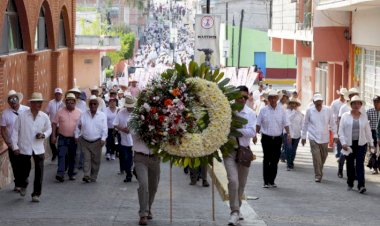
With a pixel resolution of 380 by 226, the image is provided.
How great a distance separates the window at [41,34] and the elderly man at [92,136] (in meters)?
6.58

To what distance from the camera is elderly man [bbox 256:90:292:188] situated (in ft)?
60.4

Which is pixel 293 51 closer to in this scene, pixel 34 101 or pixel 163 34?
pixel 34 101

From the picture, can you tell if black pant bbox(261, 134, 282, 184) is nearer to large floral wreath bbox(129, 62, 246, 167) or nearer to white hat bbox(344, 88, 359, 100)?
white hat bbox(344, 88, 359, 100)

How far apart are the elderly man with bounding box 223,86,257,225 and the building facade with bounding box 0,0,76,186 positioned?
18.4 ft

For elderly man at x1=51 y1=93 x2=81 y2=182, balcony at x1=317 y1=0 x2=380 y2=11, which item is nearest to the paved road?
elderly man at x1=51 y1=93 x2=81 y2=182

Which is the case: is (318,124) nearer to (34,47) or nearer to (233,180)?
(233,180)

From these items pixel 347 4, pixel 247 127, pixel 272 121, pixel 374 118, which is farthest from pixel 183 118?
pixel 347 4

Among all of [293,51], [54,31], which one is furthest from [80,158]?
[293,51]

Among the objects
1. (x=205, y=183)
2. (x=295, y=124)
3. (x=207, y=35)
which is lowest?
(x=205, y=183)

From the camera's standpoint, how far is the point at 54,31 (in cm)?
2722

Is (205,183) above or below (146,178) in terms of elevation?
below

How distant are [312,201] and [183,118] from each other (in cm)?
440

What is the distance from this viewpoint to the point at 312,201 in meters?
16.6

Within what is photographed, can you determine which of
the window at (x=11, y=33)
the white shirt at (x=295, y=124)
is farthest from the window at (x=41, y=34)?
the white shirt at (x=295, y=124)
